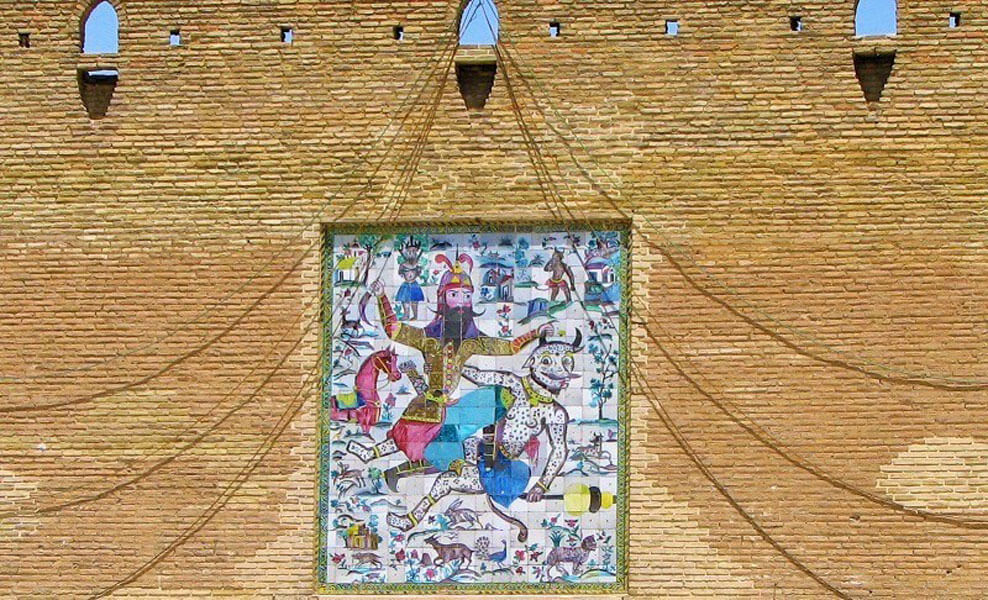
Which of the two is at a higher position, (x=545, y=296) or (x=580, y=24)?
(x=580, y=24)

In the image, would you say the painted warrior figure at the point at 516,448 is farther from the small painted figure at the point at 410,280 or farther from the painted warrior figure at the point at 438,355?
the small painted figure at the point at 410,280

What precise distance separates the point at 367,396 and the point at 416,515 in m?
0.87

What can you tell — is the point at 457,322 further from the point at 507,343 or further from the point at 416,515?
the point at 416,515

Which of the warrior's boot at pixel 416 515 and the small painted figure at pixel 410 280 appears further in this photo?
the small painted figure at pixel 410 280

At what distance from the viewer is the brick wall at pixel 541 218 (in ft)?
35.5

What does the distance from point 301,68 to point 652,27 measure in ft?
8.03

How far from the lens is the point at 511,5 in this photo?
37.5ft

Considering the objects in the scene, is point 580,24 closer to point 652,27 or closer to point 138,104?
point 652,27

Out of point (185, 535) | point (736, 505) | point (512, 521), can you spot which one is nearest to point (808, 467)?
point (736, 505)

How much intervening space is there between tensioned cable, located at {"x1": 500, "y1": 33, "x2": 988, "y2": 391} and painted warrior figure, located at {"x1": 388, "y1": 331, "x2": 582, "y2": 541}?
97 cm

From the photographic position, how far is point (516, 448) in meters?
11.1

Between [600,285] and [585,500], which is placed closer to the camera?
[585,500]

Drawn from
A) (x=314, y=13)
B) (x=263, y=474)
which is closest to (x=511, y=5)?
(x=314, y=13)

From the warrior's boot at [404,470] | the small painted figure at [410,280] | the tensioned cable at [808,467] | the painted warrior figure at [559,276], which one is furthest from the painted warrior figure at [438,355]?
the tensioned cable at [808,467]
